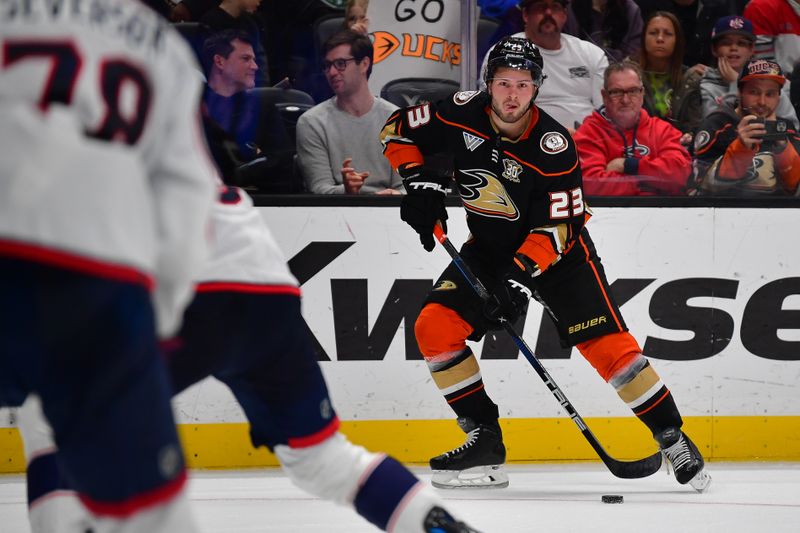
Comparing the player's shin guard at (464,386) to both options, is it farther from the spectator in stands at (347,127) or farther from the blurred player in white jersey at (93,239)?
the blurred player in white jersey at (93,239)

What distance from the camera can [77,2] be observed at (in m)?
1.25

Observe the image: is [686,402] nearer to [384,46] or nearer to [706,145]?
[706,145]

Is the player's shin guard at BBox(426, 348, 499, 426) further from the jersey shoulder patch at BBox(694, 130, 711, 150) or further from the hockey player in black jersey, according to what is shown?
the jersey shoulder patch at BBox(694, 130, 711, 150)

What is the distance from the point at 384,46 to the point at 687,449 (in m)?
1.90

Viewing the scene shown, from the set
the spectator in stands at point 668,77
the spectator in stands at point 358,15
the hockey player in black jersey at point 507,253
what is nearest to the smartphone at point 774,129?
the spectator in stands at point 668,77

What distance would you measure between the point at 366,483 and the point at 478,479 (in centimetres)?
172

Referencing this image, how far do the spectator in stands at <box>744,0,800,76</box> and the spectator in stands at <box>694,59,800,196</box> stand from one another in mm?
179

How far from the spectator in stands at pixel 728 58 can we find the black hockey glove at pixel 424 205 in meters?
1.35

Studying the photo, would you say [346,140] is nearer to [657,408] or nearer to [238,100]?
[238,100]

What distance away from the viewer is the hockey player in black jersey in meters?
3.28

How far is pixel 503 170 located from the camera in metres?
3.35

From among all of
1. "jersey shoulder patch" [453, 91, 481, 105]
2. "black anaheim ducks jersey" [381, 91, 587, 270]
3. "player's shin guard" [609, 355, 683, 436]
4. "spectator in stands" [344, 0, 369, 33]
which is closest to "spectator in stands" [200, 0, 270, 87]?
"spectator in stands" [344, 0, 369, 33]

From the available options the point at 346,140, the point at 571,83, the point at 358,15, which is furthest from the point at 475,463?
the point at 358,15

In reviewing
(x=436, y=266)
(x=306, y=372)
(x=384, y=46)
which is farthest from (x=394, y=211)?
(x=306, y=372)
